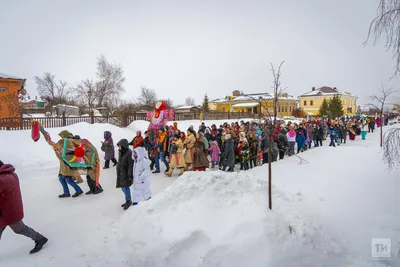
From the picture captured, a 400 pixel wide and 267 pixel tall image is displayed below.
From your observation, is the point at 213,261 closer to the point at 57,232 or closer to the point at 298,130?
the point at 57,232

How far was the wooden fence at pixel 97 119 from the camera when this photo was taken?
14320 mm

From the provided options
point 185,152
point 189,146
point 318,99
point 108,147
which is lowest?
point 185,152

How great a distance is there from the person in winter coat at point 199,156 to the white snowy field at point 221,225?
10.3ft

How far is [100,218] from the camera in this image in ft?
18.0

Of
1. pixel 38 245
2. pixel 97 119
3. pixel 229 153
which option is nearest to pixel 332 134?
pixel 229 153

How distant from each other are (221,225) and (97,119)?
18.4 m

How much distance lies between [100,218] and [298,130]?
1186 cm

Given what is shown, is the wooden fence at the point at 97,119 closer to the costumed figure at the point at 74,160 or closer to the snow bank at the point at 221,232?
the costumed figure at the point at 74,160

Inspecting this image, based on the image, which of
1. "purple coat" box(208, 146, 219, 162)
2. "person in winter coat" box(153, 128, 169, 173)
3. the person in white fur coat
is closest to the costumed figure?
the person in white fur coat

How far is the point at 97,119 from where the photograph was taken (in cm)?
1988

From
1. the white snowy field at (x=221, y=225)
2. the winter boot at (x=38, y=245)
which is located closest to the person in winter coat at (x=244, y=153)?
the white snowy field at (x=221, y=225)

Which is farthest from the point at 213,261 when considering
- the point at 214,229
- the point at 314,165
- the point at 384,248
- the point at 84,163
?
the point at 314,165

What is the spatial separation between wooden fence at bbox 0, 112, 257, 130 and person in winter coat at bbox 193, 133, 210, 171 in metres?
11.8

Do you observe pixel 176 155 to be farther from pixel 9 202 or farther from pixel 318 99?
pixel 318 99
